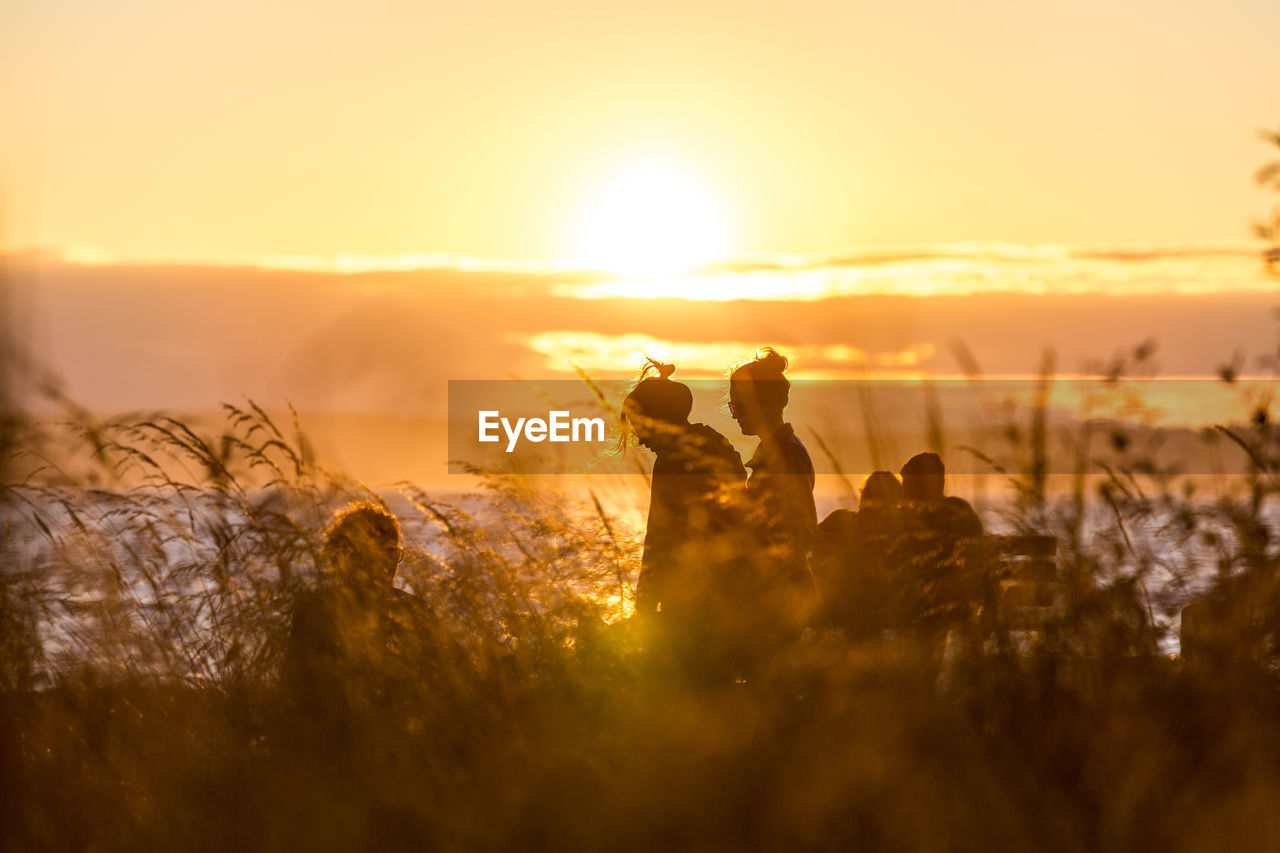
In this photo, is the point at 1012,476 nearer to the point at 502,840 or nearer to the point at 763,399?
the point at 763,399

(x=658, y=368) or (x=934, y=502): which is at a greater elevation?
(x=658, y=368)

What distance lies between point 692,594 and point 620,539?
0.52m

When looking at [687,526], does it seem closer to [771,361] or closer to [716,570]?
[716,570]

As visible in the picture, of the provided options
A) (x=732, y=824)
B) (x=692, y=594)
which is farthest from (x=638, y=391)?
(x=732, y=824)

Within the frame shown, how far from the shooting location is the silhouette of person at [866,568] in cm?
392

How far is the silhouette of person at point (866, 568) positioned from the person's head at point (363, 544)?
4.77 feet

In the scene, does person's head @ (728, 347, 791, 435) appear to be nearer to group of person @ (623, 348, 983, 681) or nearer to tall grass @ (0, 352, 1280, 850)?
group of person @ (623, 348, 983, 681)

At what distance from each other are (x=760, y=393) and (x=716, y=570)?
1020 mm

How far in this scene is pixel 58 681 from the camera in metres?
4.34

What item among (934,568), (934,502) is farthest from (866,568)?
(934,502)

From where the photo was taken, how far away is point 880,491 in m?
4.35


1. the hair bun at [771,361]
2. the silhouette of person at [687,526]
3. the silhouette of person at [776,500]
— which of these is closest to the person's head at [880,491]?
the silhouette of person at [776,500]

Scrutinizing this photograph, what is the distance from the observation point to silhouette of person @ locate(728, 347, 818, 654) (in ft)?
12.8

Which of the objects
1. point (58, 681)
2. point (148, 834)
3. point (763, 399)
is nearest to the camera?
point (148, 834)
